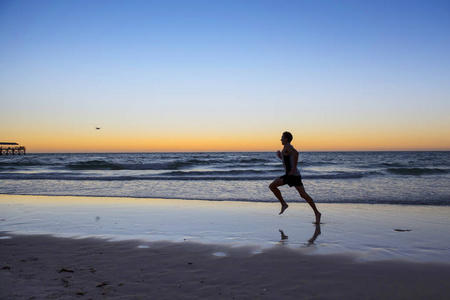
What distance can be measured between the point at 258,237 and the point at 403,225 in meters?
3.43

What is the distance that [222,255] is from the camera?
482 cm

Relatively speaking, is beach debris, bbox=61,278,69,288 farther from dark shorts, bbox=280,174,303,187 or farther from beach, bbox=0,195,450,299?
dark shorts, bbox=280,174,303,187

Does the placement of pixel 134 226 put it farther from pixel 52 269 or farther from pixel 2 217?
pixel 2 217

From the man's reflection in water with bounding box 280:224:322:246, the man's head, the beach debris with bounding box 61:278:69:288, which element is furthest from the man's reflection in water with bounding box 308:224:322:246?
the beach debris with bounding box 61:278:69:288

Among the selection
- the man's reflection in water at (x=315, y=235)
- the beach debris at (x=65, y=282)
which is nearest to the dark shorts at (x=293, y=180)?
the man's reflection in water at (x=315, y=235)

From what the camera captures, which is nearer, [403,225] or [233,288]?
[233,288]

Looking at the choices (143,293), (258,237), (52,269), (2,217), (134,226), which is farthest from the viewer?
(2,217)

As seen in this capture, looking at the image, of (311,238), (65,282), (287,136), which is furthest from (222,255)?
(287,136)

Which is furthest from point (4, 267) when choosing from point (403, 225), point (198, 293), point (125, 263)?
point (403, 225)

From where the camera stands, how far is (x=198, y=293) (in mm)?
3449

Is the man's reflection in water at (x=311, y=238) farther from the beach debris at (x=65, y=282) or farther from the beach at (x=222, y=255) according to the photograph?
the beach debris at (x=65, y=282)

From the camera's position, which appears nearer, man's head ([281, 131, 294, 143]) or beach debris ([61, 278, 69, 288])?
beach debris ([61, 278, 69, 288])

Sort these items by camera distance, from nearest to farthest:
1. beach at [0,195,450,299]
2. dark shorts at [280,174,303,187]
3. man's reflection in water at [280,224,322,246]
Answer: beach at [0,195,450,299]
man's reflection in water at [280,224,322,246]
dark shorts at [280,174,303,187]

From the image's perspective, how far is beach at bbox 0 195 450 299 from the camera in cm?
355
